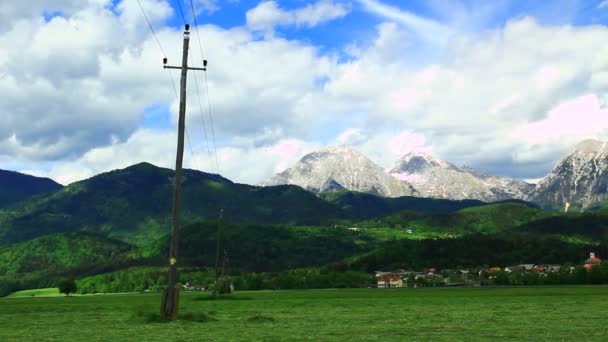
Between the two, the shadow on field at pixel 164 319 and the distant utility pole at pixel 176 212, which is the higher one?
the distant utility pole at pixel 176 212

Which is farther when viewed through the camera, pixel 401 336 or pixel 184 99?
pixel 184 99

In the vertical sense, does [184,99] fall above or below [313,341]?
above

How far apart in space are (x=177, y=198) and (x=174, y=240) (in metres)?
2.86

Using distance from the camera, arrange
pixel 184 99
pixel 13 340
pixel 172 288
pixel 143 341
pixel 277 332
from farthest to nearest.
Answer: pixel 184 99
pixel 172 288
pixel 277 332
pixel 13 340
pixel 143 341

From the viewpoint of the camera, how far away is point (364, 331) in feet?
127

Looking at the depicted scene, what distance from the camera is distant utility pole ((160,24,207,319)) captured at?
41688 millimetres

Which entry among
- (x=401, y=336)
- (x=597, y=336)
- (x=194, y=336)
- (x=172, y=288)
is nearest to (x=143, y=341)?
(x=194, y=336)

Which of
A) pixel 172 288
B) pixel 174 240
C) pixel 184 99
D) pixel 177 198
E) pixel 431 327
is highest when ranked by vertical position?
pixel 184 99

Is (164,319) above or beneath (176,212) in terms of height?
beneath

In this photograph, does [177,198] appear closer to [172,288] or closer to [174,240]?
[174,240]

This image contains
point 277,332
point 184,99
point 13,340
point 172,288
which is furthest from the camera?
point 184,99

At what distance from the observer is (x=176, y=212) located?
43.1 meters

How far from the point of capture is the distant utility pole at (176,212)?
4169cm

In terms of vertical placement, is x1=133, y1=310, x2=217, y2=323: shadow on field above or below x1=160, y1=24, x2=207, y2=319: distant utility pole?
below
